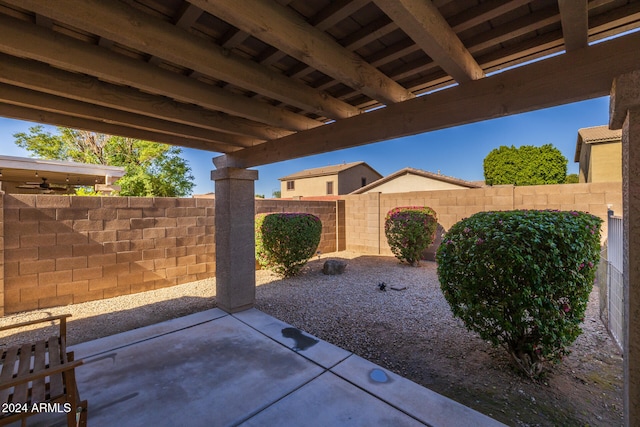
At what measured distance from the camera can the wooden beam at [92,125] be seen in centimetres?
278

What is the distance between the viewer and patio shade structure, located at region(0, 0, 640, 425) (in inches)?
60.4

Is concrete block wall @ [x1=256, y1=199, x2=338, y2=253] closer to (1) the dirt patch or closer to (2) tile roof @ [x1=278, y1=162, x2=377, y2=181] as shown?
(1) the dirt patch

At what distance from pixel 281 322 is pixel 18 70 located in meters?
3.42

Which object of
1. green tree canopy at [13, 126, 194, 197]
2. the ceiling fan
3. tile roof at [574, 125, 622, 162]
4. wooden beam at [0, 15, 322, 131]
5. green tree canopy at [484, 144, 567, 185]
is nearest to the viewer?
wooden beam at [0, 15, 322, 131]

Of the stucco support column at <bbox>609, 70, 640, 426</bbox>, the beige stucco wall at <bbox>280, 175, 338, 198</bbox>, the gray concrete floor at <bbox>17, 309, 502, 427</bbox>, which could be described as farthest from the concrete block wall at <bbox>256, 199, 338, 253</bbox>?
the beige stucco wall at <bbox>280, 175, 338, 198</bbox>

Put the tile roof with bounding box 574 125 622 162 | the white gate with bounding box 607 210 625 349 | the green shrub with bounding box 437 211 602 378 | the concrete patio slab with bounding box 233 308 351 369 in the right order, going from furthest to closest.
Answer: the tile roof with bounding box 574 125 622 162 < the white gate with bounding box 607 210 625 349 < the concrete patio slab with bounding box 233 308 351 369 < the green shrub with bounding box 437 211 602 378

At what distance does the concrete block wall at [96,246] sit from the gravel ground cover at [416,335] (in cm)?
26

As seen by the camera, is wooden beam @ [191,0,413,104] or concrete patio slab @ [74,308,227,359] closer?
wooden beam @ [191,0,413,104]

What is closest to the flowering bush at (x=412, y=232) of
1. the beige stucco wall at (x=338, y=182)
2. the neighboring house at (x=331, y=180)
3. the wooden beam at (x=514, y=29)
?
the wooden beam at (x=514, y=29)

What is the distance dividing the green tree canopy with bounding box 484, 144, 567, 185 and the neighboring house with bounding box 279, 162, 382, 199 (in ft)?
34.5

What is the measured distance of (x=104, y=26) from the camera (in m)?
1.58

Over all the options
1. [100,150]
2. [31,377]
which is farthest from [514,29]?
[100,150]

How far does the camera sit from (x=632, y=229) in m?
1.38

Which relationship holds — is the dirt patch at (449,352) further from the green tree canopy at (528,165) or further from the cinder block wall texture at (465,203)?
the green tree canopy at (528,165)
